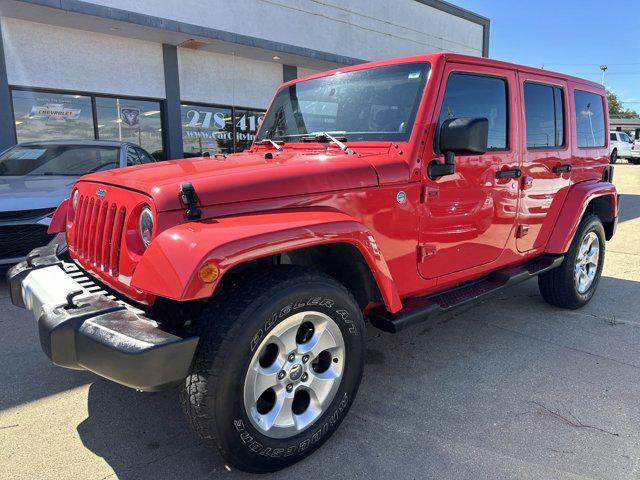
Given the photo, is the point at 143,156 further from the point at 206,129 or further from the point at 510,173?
the point at 510,173

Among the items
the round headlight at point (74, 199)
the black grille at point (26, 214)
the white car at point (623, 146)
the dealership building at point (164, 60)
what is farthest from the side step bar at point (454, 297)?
the white car at point (623, 146)

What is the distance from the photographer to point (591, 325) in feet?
13.2

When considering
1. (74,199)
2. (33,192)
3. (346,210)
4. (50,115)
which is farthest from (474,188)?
(50,115)

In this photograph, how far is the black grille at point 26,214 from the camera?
471 cm

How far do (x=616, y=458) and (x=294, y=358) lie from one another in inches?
65.2

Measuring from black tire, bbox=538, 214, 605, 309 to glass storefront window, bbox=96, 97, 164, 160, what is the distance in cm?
905

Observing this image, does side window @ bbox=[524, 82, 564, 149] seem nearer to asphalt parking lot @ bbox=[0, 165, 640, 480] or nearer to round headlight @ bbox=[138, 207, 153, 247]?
asphalt parking lot @ bbox=[0, 165, 640, 480]

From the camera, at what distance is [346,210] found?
95.1 inches

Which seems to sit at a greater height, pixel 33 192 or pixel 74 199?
pixel 74 199

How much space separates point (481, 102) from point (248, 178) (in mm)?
1839

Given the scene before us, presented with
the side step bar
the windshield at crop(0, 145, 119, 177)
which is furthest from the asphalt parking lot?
the windshield at crop(0, 145, 119, 177)

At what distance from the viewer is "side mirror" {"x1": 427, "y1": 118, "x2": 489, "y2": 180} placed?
2574 millimetres

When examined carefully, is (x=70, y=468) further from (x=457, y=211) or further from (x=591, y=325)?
(x=591, y=325)

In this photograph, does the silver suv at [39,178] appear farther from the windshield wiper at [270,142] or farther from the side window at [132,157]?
the windshield wiper at [270,142]
